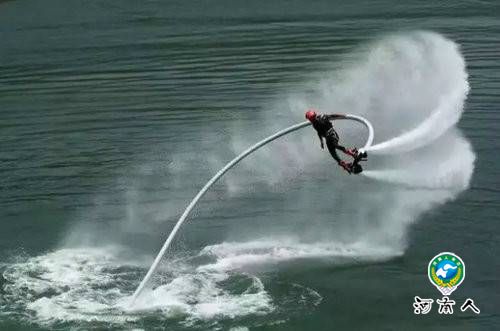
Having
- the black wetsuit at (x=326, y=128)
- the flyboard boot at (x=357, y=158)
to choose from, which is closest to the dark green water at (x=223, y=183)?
the flyboard boot at (x=357, y=158)

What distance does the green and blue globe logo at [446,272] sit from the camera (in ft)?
145

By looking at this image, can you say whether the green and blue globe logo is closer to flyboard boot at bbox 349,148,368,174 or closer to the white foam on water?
the white foam on water

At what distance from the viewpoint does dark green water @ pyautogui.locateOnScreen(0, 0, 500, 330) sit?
43562 millimetres

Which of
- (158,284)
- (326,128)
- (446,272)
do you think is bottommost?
(446,272)

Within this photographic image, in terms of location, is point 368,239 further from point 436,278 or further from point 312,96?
point 312,96

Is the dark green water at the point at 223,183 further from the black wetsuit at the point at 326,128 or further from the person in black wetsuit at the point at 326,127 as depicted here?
the black wetsuit at the point at 326,128

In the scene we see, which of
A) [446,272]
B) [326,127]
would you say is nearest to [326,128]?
[326,127]

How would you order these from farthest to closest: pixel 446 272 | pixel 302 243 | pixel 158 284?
pixel 302 243 → pixel 446 272 → pixel 158 284

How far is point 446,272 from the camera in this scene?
149 ft

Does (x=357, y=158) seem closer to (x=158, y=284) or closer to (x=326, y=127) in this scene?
(x=326, y=127)

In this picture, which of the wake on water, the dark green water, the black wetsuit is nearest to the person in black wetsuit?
the black wetsuit

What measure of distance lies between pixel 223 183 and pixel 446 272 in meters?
15.9

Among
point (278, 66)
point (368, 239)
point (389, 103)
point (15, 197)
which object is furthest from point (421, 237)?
point (278, 66)

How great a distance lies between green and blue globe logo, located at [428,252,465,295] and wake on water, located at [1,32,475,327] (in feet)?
7.19
